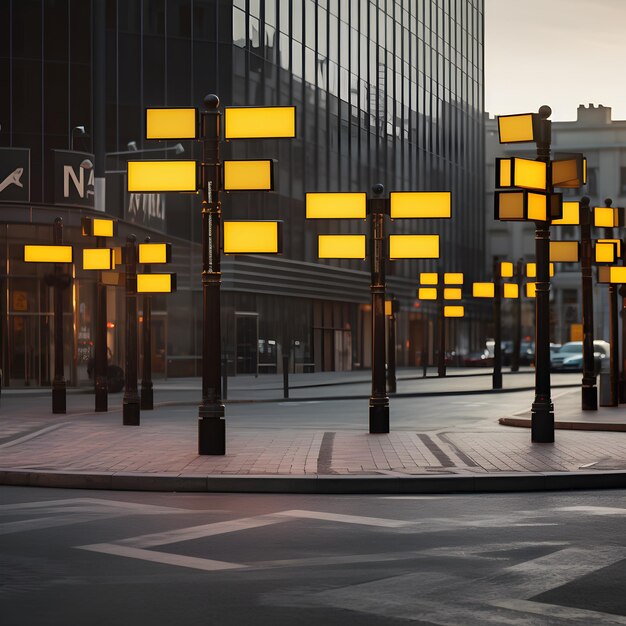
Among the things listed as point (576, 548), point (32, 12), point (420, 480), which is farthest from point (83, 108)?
point (576, 548)

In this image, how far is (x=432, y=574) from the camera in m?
8.38

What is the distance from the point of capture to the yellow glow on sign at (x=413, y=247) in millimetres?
21250

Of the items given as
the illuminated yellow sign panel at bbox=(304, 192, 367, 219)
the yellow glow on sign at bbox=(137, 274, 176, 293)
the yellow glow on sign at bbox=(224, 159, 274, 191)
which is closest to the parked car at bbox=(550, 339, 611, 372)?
the yellow glow on sign at bbox=(137, 274, 176, 293)

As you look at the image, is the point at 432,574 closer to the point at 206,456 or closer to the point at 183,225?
the point at 206,456

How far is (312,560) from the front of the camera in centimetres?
895

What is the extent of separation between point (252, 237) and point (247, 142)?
40565 millimetres

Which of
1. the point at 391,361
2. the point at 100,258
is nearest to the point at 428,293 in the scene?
the point at 391,361

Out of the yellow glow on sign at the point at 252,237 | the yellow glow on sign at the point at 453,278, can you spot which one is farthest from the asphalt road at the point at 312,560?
the yellow glow on sign at the point at 453,278

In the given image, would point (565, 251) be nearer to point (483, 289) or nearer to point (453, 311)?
point (483, 289)

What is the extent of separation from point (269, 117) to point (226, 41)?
38944 millimetres

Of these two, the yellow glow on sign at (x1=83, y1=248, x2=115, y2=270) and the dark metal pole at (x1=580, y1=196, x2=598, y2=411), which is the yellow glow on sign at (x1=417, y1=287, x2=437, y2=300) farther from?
the yellow glow on sign at (x1=83, y1=248, x2=115, y2=270)

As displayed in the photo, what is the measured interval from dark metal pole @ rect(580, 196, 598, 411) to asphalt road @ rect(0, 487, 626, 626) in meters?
13.1

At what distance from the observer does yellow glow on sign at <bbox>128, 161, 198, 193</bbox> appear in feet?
52.9

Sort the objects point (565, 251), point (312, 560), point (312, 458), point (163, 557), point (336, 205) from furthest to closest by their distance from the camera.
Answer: point (565, 251) < point (336, 205) < point (312, 458) < point (163, 557) < point (312, 560)
